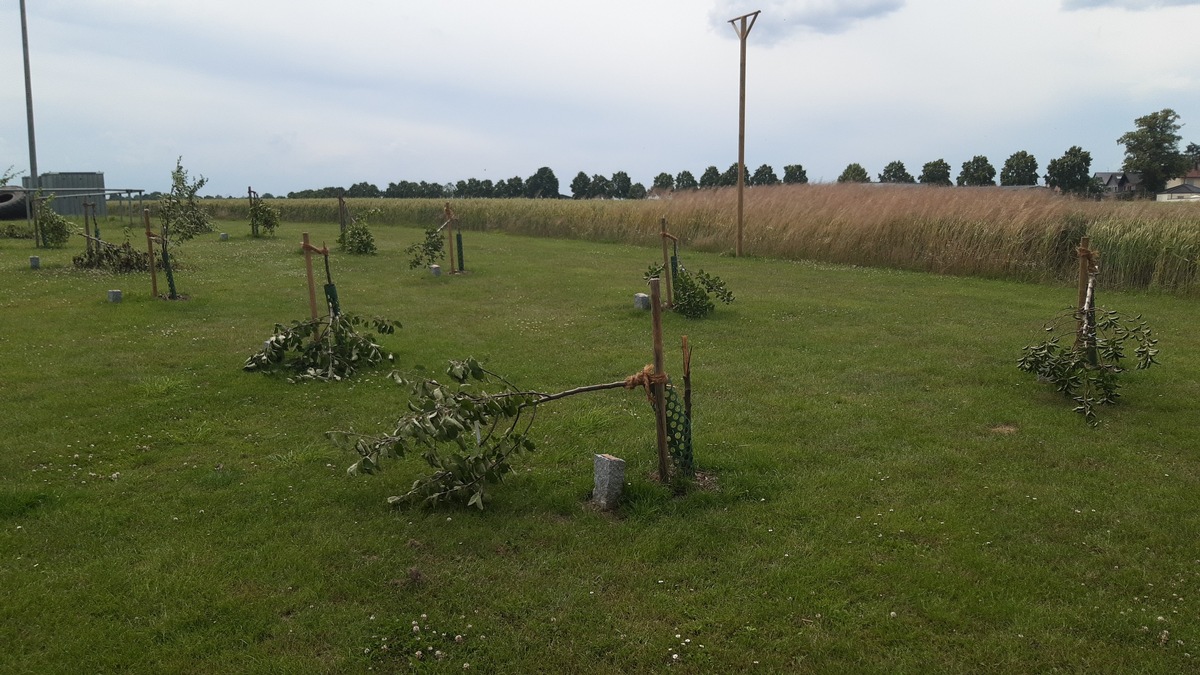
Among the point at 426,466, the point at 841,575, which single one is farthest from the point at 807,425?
the point at 426,466

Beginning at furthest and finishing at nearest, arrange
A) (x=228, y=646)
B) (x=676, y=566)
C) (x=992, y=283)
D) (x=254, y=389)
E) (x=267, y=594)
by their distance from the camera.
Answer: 1. (x=992, y=283)
2. (x=254, y=389)
3. (x=676, y=566)
4. (x=267, y=594)
5. (x=228, y=646)

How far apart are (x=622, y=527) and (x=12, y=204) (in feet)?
125

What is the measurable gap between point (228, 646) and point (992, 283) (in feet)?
52.4

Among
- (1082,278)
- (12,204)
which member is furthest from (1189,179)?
(12,204)

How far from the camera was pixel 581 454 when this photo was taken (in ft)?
19.6

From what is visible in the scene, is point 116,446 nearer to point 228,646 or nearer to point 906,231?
point 228,646

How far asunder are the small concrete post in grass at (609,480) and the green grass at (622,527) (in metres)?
0.13

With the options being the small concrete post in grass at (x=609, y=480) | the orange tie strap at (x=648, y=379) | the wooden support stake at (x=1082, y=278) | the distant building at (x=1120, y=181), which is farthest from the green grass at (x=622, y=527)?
the distant building at (x=1120, y=181)

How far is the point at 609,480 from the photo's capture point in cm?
496

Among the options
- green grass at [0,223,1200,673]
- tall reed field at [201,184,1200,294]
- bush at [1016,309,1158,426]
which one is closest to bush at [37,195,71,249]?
green grass at [0,223,1200,673]

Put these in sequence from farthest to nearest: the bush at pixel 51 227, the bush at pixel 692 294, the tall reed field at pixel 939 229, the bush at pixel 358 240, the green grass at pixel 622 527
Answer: the bush at pixel 358 240 → the bush at pixel 51 227 → the tall reed field at pixel 939 229 → the bush at pixel 692 294 → the green grass at pixel 622 527

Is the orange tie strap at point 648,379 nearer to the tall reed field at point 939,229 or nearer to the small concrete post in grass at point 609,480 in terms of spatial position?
the small concrete post in grass at point 609,480

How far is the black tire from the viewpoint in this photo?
108ft

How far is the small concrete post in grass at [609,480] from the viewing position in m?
4.97
